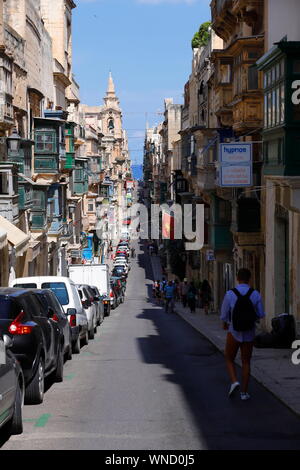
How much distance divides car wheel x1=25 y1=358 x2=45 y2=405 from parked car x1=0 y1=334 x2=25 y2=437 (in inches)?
62.6

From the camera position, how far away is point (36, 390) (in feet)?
40.9

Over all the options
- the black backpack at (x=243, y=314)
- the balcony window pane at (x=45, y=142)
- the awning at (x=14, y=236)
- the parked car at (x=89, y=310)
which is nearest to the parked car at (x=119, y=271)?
the balcony window pane at (x=45, y=142)

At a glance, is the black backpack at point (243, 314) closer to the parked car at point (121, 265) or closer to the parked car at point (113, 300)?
the parked car at point (113, 300)

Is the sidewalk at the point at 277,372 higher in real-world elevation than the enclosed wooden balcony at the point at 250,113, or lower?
lower

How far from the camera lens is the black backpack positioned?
12.4 metres

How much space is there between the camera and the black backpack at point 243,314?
40.7ft

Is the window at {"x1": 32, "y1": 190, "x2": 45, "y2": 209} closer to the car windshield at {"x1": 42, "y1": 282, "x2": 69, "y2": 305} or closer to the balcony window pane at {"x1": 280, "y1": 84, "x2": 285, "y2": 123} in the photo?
the car windshield at {"x1": 42, "y1": 282, "x2": 69, "y2": 305}

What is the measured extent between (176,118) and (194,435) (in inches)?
3989

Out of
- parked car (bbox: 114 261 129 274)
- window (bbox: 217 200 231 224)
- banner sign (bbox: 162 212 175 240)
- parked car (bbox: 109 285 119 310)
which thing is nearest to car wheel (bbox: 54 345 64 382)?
window (bbox: 217 200 231 224)

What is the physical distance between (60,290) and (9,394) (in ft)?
36.7

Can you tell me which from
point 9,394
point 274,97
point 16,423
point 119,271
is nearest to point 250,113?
point 274,97

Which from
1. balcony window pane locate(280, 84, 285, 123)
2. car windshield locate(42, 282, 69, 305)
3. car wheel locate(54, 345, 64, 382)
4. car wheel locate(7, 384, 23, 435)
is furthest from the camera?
car windshield locate(42, 282, 69, 305)

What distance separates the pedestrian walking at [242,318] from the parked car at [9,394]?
3177mm
